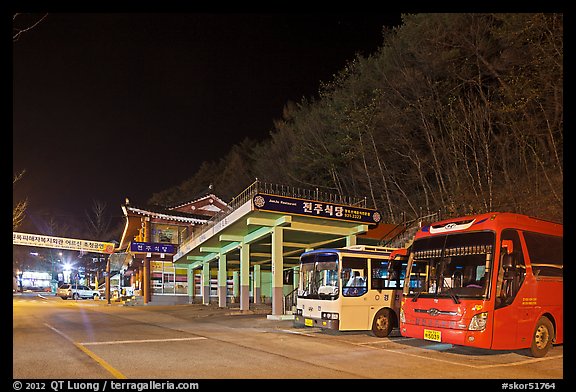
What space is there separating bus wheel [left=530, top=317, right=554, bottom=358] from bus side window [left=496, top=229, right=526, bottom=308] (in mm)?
1117

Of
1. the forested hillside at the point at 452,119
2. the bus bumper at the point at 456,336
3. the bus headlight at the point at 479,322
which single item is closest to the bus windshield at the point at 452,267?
the bus headlight at the point at 479,322

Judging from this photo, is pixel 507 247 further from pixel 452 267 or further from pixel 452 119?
pixel 452 119

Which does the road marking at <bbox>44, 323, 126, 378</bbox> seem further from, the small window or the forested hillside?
the forested hillside

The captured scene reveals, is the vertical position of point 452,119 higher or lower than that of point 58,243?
higher

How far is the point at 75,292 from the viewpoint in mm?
47031

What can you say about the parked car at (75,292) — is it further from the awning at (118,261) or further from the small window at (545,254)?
the small window at (545,254)

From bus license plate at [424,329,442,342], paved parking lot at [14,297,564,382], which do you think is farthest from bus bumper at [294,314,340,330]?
bus license plate at [424,329,442,342]

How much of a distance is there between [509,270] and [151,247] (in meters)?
29.2

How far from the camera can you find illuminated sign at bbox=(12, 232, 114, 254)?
39.6 meters

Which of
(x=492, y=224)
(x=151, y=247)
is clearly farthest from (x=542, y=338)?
(x=151, y=247)

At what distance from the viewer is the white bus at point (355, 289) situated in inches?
524

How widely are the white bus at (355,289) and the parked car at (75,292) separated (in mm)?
37882
